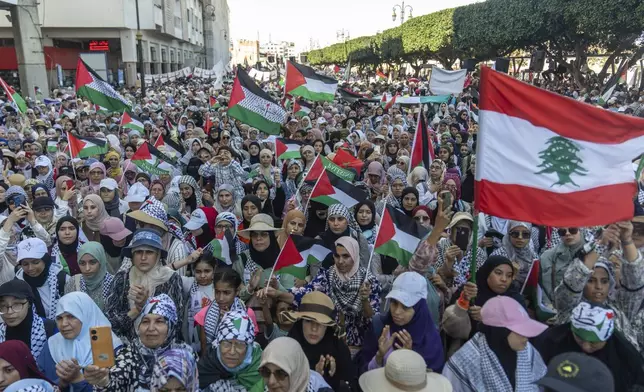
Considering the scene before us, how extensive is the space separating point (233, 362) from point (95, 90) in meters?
8.81

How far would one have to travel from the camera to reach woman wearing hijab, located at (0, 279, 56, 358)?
3059 millimetres

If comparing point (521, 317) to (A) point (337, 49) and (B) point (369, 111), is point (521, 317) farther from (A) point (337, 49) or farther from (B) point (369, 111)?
(A) point (337, 49)

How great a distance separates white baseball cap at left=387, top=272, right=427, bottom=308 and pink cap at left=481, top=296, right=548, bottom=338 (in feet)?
1.22

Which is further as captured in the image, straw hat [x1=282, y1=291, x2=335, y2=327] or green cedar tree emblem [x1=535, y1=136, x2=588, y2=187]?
green cedar tree emblem [x1=535, y1=136, x2=588, y2=187]

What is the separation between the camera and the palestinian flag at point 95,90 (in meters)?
9.95

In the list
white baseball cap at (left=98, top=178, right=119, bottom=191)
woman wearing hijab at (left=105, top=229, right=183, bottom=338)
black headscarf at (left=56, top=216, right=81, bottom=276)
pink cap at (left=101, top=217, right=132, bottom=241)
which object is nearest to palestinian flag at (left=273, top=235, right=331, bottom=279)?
woman wearing hijab at (left=105, top=229, right=183, bottom=338)

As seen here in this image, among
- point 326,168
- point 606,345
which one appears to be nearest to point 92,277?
point 326,168

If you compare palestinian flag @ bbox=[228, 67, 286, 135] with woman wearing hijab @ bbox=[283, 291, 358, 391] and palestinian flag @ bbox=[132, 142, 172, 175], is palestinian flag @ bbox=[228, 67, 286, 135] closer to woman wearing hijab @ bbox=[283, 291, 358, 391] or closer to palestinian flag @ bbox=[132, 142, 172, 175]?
palestinian flag @ bbox=[132, 142, 172, 175]

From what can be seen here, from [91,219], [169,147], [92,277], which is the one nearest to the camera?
[92,277]

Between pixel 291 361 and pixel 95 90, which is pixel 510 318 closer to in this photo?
pixel 291 361

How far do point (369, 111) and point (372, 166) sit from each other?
10536 mm

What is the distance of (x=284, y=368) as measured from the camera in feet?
7.99

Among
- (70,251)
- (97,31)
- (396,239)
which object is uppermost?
(97,31)

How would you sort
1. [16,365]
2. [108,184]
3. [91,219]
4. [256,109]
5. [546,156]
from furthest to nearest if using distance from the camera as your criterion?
1. [256,109]
2. [108,184]
3. [91,219]
4. [546,156]
5. [16,365]
